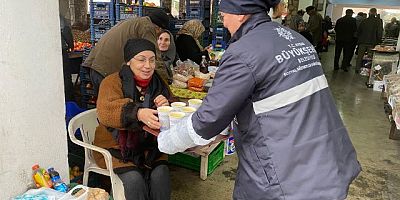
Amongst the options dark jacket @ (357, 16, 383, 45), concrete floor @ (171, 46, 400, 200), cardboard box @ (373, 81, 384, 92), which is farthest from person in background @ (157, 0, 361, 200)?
dark jacket @ (357, 16, 383, 45)

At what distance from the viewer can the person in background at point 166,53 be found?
3.25 m

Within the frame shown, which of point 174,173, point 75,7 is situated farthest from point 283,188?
point 75,7

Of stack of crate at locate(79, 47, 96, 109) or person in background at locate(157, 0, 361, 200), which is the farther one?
stack of crate at locate(79, 47, 96, 109)

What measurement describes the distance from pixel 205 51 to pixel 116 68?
1.54 metres

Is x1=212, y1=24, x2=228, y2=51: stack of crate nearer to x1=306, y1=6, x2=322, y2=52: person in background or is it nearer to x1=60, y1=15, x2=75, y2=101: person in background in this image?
x1=60, y1=15, x2=75, y2=101: person in background

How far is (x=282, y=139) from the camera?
126 centimetres

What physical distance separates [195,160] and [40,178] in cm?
164

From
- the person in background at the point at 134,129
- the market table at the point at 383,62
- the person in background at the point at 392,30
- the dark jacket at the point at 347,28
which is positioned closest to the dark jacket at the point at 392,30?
the person in background at the point at 392,30

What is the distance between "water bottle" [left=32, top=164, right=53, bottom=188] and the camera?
1.70 metres

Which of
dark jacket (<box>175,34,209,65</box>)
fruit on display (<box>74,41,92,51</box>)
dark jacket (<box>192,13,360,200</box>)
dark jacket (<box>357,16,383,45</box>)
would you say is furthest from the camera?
dark jacket (<box>357,16,383,45</box>)

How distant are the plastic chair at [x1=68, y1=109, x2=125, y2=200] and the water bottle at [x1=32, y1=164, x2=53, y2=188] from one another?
0.98 ft

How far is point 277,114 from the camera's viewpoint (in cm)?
125

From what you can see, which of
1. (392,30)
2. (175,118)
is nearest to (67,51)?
(175,118)

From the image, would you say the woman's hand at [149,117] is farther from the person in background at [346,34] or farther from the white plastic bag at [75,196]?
the person in background at [346,34]
